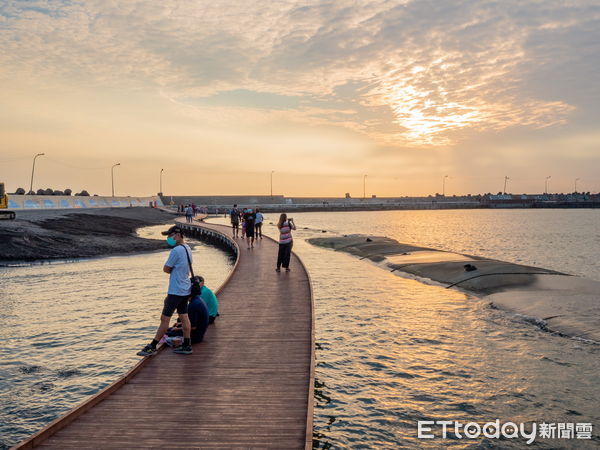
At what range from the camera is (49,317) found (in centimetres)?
1559

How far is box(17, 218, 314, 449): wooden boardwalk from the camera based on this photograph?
603 centimetres

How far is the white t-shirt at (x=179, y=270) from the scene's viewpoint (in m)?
8.46

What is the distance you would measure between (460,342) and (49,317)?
1401cm

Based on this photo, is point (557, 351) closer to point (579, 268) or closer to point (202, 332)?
point (202, 332)

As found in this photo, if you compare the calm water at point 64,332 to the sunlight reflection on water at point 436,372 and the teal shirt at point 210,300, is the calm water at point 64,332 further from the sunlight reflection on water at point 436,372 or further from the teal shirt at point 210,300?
the sunlight reflection on water at point 436,372

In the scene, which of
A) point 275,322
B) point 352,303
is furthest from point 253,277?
point 275,322

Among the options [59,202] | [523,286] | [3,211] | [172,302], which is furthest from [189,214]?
[172,302]

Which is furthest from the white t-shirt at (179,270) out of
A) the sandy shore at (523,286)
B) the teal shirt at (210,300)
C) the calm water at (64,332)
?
the sandy shore at (523,286)

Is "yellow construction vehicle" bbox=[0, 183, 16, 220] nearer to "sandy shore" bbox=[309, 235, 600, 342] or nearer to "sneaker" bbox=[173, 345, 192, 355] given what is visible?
"sandy shore" bbox=[309, 235, 600, 342]

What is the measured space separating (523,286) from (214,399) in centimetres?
1802

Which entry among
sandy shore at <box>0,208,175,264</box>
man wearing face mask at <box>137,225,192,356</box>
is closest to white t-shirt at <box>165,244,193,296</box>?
man wearing face mask at <box>137,225,192,356</box>

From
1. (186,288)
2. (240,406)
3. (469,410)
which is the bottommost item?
(469,410)

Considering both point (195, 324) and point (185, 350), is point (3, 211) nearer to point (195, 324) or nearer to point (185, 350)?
point (195, 324)

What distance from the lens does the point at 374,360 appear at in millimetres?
11773
